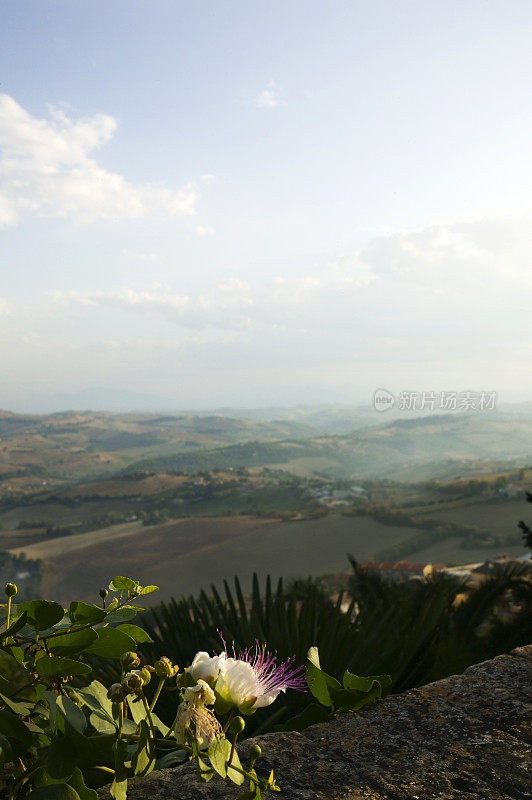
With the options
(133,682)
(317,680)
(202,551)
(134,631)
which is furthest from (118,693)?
(202,551)

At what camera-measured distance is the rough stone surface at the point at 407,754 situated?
85 cm

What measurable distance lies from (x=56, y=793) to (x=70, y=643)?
198 mm

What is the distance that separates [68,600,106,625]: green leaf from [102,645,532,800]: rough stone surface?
0.94 feet

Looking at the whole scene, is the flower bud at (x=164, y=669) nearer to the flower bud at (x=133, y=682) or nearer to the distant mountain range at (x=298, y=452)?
the flower bud at (x=133, y=682)

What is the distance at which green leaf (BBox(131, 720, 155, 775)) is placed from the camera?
2.43ft

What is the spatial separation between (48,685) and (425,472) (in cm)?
5410

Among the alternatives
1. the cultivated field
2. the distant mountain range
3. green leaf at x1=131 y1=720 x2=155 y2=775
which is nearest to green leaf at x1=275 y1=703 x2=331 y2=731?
green leaf at x1=131 y1=720 x2=155 y2=775

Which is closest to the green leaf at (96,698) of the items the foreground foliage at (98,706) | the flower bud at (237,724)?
the foreground foliage at (98,706)

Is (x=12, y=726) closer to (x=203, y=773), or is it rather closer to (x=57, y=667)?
(x=57, y=667)

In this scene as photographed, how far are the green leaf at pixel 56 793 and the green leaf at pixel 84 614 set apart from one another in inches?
8.6

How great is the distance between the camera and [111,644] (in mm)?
787

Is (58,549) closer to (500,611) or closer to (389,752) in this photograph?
(500,611)

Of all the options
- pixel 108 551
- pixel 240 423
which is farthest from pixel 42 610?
pixel 240 423

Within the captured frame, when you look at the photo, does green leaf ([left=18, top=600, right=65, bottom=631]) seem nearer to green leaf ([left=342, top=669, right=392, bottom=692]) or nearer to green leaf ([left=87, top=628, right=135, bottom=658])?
green leaf ([left=87, top=628, right=135, bottom=658])
